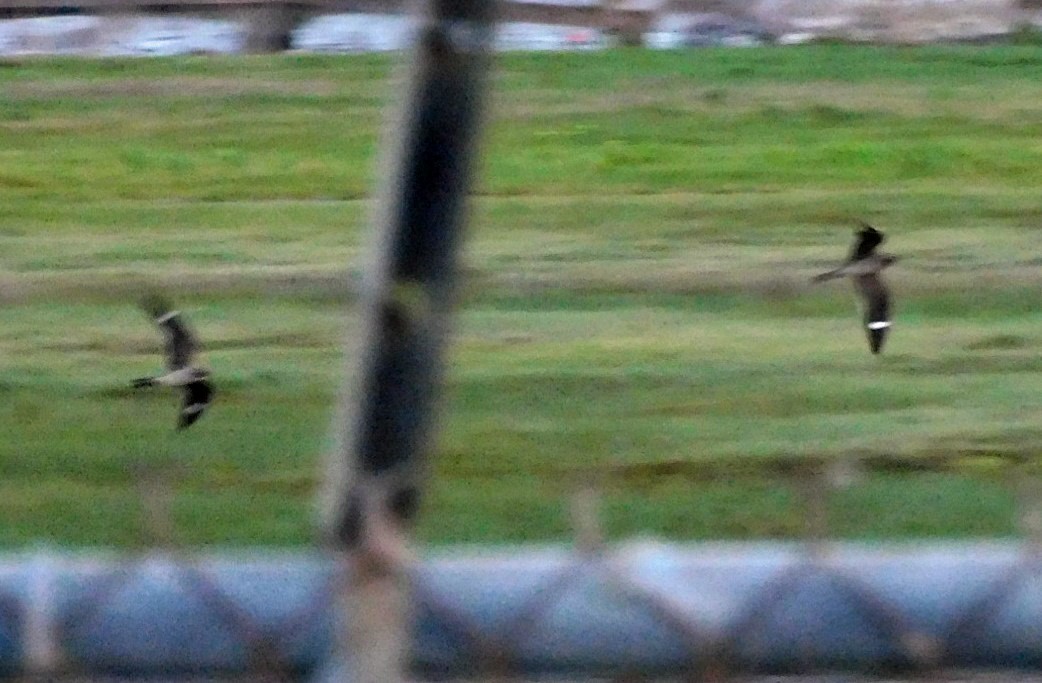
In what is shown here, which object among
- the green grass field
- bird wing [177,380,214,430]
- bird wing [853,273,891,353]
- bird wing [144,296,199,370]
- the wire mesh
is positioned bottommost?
the green grass field

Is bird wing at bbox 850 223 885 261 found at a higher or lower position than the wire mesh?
higher

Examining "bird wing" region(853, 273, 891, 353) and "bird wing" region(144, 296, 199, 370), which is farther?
"bird wing" region(853, 273, 891, 353)

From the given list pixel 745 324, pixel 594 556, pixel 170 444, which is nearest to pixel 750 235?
pixel 745 324

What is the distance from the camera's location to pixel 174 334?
4.17 feet

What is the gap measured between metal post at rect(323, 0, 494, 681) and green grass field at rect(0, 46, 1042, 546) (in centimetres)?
21

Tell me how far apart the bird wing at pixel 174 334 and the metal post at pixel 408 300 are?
0.24 metres

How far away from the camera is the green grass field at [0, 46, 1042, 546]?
2088 millimetres

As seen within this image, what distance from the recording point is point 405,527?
1039mm

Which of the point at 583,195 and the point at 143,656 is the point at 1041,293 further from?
the point at 143,656

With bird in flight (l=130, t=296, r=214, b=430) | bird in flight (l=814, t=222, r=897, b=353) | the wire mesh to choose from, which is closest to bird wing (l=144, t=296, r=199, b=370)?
bird in flight (l=130, t=296, r=214, b=430)

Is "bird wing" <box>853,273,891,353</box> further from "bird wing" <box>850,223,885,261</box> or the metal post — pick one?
the metal post

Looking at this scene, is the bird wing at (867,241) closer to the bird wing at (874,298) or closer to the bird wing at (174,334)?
the bird wing at (874,298)

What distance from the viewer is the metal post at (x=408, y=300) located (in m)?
0.97

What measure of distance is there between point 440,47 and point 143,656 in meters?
0.43
